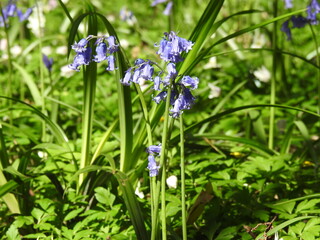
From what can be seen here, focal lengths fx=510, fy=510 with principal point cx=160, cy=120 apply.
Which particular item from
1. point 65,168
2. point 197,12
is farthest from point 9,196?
point 197,12

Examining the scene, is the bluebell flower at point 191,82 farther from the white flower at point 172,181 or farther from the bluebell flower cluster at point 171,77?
the white flower at point 172,181

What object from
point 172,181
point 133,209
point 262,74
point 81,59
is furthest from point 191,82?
point 262,74

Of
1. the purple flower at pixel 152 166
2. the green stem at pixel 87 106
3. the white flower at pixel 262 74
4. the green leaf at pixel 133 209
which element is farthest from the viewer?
the white flower at pixel 262 74

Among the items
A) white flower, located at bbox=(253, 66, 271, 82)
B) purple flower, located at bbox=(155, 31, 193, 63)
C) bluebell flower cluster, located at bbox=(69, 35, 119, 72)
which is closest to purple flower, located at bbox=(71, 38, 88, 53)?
bluebell flower cluster, located at bbox=(69, 35, 119, 72)

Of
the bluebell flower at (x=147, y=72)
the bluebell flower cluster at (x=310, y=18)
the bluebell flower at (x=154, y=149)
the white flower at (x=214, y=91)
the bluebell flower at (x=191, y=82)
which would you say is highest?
the bluebell flower cluster at (x=310, y=18)

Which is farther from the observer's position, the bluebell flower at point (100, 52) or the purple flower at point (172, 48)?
the bluebell flower at point (100, 52)

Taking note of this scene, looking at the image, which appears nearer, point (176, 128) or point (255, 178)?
point (255, 178)

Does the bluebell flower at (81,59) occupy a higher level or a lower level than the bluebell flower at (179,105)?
higher

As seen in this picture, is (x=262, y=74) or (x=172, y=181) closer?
(x=172, y=181)

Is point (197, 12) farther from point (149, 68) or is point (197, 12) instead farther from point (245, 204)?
point (149, 68)

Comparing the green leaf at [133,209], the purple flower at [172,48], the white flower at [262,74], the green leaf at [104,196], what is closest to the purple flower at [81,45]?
the purple flower at [172,48]

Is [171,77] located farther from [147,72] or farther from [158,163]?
[158,163]
